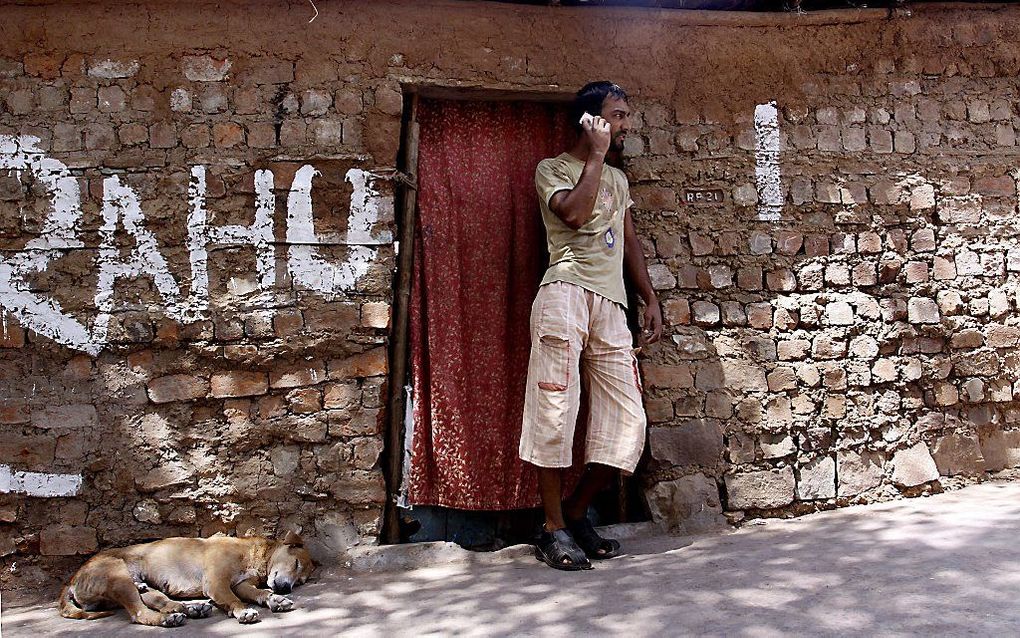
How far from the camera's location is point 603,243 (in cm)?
367

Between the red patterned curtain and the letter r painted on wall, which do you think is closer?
the letter r painted on wall

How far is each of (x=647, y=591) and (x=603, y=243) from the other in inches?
54.7

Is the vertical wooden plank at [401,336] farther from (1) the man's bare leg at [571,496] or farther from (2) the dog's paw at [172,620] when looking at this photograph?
(2) the dog's paw at [172,620]

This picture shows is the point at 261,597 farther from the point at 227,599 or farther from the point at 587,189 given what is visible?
the point at 587,189

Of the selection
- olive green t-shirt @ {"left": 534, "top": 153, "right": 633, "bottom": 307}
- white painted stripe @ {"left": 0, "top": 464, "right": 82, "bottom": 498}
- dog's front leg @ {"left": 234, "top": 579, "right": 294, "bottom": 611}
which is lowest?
dog's front leg @ {"left": 234, "top": 579, "right": 294, "bottom": 611}

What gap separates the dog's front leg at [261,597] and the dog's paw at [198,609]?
0.40ft

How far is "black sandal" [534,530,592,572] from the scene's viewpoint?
3.41 m

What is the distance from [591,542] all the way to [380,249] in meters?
1.49

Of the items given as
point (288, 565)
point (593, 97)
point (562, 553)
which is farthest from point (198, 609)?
point (593, 97)

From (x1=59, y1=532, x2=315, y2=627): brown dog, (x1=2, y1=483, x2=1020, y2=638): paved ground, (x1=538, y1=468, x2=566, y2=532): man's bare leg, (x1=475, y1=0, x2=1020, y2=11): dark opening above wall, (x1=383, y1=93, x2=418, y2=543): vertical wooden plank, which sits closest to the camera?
(x1=2, y1=483, x2=1020, y2=638): paved ground

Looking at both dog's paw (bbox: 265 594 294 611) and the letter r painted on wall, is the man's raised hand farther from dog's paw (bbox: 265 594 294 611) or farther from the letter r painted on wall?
dog's paw (bbox: 265 594 294 611)

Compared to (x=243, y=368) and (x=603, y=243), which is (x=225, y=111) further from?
(x=603, y=243)

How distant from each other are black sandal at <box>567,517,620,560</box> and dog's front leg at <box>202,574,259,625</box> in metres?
1.29

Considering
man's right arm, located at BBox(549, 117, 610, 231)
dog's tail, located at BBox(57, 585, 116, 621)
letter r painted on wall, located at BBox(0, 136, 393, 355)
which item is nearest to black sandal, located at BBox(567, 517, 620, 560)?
man's right arm, located at BBox(549, 117, 610, 231)
